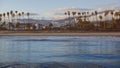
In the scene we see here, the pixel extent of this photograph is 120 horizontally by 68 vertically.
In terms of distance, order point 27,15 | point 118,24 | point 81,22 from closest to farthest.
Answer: point 118,24, point 81,22, point 27,15

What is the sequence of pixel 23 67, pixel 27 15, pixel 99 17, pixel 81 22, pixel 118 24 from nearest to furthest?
pixel 23 67, pixel 118 24, pixel 81 22, pixel 99 17, pixel 27 15

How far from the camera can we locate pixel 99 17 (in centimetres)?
16950

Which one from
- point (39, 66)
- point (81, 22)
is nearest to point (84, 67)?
point (39, 66)

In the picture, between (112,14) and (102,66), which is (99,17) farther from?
(102,66)

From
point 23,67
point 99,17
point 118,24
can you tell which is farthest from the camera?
point 99,17

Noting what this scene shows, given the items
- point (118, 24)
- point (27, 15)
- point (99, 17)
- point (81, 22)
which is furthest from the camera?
point (27, 15)

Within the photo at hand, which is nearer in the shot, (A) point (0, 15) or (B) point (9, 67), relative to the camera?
(B) point (9, 67)

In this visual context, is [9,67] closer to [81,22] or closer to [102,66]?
[102,66]

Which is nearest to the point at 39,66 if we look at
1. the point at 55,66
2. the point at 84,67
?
the point at 55,66

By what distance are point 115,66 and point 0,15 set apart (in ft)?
487

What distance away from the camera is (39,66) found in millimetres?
20203

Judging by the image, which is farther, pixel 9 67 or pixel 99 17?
pixel 99 17

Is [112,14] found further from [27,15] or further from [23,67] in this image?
[23,67]

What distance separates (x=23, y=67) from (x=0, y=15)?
14835 cm
